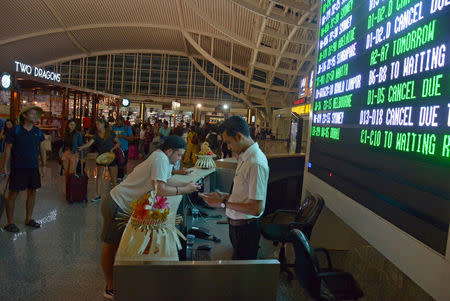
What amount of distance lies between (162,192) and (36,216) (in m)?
3.66

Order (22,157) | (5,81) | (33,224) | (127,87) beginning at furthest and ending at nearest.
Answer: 1. (127,87)
2. (5,81)
3. (33,224)
4. (22,157)

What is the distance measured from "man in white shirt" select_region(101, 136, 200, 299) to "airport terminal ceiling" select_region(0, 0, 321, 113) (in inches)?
631

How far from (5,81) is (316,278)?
11.2 metres

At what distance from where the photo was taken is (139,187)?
278 cm

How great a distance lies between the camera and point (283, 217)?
630 centimetres

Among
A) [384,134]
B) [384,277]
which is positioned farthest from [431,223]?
[384,277]

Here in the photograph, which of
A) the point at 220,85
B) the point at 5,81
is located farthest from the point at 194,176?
the point at 220,85

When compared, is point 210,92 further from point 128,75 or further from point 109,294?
point 109,294

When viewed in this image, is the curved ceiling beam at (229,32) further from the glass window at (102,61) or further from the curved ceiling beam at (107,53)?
the glass window at (102,61)

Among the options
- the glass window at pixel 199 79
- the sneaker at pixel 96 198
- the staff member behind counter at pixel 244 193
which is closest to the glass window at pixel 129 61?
the glass window at pixel 199 79

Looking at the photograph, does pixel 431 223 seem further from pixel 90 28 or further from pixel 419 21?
pixel 90 28

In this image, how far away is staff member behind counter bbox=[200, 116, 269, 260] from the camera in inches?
93.0

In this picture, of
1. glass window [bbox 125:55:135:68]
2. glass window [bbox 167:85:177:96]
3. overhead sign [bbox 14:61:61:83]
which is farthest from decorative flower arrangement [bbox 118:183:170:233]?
glass window [bbox 125:55:135:68]

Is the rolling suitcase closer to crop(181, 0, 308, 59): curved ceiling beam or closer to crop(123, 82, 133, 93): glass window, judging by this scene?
crop(181, 0, 308, 59): curved ceiling beam
